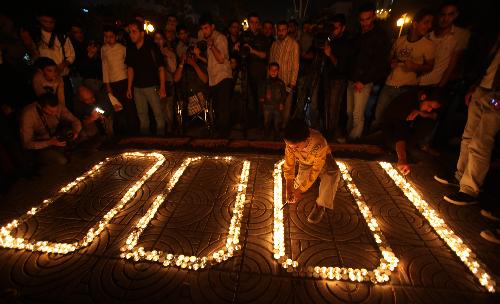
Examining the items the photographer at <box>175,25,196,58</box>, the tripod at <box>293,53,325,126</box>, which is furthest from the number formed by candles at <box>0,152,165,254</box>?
the tripod at <box>293,53,325,126</box>

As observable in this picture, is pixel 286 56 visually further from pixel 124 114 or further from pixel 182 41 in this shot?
pixel 124 114

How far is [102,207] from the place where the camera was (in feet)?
9.95

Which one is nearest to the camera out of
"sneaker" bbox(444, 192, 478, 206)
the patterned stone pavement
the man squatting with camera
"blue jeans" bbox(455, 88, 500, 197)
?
the patterned stone pavement

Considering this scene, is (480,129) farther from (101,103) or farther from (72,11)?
(72,11)

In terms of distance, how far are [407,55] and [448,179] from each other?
74.5 inches

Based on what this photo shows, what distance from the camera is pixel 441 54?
12.4 ft

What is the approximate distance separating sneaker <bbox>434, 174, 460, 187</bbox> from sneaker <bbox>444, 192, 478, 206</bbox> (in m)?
0.33

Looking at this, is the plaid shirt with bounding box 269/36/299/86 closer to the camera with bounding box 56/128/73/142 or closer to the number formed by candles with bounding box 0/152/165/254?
the number formed by candles with bounding box 0/152/165/254

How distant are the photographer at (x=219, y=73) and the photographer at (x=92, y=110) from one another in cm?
194

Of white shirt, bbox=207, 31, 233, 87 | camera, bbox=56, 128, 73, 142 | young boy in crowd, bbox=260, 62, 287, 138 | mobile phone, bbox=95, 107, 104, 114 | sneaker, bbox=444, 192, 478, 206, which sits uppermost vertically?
white shirt, bbox=207, 31, 233, 87

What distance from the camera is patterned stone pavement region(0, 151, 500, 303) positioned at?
6.83ft

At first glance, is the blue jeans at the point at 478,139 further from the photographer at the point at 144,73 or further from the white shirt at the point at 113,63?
the white shirt at the point at 113,63

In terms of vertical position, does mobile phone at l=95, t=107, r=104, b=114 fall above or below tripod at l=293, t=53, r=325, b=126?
below

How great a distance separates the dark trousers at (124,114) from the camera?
14.9 feet
